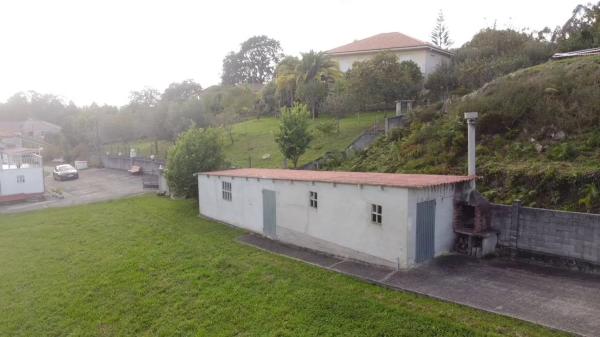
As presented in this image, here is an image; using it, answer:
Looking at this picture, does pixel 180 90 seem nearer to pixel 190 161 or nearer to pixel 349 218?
pixel 190 161

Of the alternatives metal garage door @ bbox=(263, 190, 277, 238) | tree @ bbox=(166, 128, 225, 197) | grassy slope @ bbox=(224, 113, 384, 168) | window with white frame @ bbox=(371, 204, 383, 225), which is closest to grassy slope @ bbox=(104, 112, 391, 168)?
grassy slope @ bbox=(224, 113, 384, 168)

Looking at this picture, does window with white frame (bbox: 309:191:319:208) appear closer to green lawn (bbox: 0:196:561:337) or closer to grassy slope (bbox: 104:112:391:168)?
green lawn (bbox: 0:196:561:337)

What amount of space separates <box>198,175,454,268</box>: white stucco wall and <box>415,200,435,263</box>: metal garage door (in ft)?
0.71

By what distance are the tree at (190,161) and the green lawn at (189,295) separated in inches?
157

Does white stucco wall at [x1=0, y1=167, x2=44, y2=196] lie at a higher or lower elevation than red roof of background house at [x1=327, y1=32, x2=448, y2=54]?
lower

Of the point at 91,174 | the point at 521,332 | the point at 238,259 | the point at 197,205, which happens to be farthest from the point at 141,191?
the point at 521,332

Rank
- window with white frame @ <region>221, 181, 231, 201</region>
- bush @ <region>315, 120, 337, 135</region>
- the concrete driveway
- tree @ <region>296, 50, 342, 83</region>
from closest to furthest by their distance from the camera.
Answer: window with white frame @ <region>221, 181, 231, 201</region> < the concrete driveway < bush @ <region>315, 120, 337, 135</region> < tree @ <region>296, 50, 342, 83</region>

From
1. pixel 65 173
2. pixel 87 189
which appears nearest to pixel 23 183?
pixel 87 189

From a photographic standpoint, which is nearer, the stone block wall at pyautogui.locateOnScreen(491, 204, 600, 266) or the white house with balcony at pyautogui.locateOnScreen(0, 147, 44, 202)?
the stone block wall at pyautogui.locateOnScreen(491, 204, 600, 266)

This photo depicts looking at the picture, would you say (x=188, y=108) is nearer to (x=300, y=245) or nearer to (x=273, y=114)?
(x=273, y=114)

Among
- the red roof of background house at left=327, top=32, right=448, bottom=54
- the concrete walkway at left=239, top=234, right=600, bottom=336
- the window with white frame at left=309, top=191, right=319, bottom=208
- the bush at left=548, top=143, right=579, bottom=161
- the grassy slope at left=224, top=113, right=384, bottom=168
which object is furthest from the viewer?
the red roof of background house at left=327, top=32, right=448, bottom=54

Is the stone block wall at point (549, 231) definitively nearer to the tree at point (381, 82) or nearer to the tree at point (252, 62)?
the tree at point (381, 82)

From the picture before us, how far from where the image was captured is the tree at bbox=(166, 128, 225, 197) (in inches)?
840

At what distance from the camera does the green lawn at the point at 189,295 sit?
8898mm
